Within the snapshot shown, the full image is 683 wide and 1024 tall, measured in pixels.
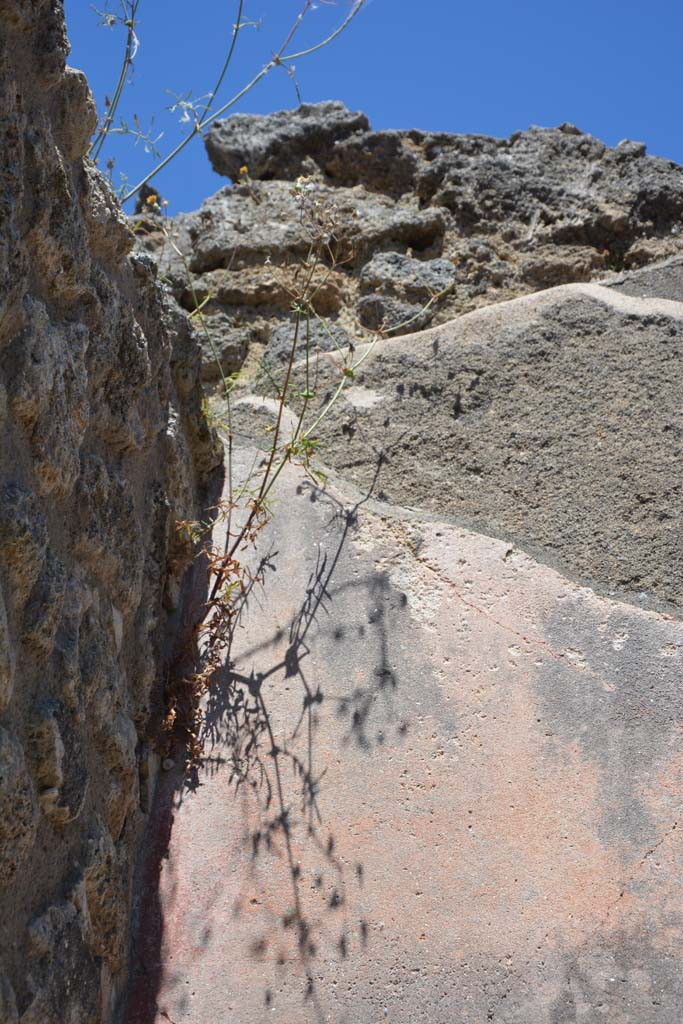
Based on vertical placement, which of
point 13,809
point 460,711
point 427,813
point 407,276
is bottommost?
point 13,809

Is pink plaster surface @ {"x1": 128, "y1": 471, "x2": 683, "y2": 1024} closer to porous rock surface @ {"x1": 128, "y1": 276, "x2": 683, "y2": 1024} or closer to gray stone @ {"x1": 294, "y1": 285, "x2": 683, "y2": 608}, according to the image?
porous rock surface @ {"x1": 128, "y1": 276, "x2": 683, "y2": 1024}

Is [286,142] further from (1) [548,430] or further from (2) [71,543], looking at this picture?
(2) [71,543]

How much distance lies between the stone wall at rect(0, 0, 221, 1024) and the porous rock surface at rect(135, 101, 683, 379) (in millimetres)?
835

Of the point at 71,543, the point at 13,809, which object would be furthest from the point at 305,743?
the point at 13,809

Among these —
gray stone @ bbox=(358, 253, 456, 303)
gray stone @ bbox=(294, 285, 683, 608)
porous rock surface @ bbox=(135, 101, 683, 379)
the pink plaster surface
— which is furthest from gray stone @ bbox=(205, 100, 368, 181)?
the pink plaster surface

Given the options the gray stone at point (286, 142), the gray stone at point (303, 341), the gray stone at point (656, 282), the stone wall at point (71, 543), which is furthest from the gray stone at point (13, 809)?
the gray stone at point (286, 142)

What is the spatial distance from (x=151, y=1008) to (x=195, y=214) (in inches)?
97.5

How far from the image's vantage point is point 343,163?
3.82m

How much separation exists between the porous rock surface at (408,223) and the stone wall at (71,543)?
2.74ft

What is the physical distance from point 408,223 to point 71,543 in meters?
1.90

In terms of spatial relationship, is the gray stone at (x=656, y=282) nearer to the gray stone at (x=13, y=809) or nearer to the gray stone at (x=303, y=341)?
the gray stone at (x=303, y=341)

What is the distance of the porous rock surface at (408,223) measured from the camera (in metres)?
3.36

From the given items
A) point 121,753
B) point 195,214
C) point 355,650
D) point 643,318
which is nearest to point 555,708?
point 355,650

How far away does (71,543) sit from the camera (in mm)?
2041
